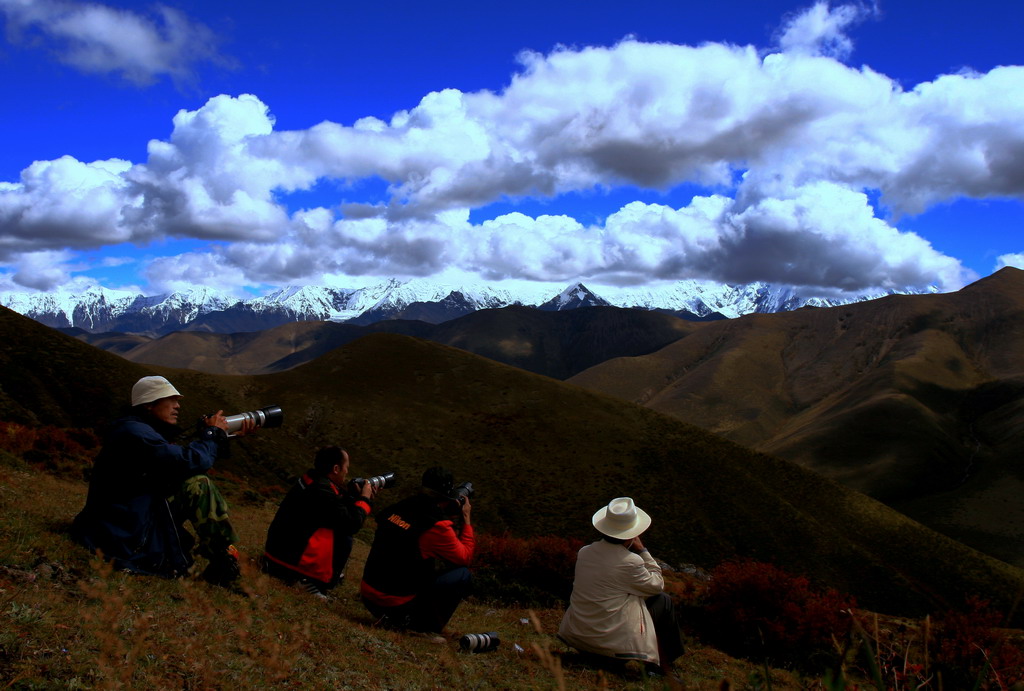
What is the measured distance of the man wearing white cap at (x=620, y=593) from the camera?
9.60 metres

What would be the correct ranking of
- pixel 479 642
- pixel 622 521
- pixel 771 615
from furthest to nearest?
1. pixel 771 615
2. pixel 479 642
3. pixel 622 521

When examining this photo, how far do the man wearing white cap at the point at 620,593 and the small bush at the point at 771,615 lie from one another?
911cm

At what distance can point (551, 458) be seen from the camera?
72562 millimetres

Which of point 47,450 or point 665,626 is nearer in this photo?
point 665,626

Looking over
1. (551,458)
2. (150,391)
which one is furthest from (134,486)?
(551,458)

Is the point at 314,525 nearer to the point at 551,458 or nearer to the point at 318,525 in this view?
the point at 318,525

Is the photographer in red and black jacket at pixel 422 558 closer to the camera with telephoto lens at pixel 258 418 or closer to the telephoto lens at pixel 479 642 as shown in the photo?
the telephoto lens at pixel 479 642

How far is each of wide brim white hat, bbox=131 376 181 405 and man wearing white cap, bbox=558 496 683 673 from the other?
6424 millimetres

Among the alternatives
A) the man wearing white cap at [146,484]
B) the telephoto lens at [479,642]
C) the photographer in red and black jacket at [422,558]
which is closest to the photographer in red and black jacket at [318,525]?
the photographer in red and black jacket at [422,558]

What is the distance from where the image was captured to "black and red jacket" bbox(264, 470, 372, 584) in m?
10.5

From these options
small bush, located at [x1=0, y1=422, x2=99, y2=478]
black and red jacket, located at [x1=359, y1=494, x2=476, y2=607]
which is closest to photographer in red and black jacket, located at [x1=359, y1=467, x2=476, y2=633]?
black and red jacket, located at [x1=359, y1=494, x2=476, y2=607]

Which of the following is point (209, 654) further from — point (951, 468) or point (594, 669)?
point (951, 468)

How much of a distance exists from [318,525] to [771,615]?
592 inches

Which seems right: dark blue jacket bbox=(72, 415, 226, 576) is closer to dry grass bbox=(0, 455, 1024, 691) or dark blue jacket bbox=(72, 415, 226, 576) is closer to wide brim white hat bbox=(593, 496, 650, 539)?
dry grass bbox=(0, 455, 1024, 691)
